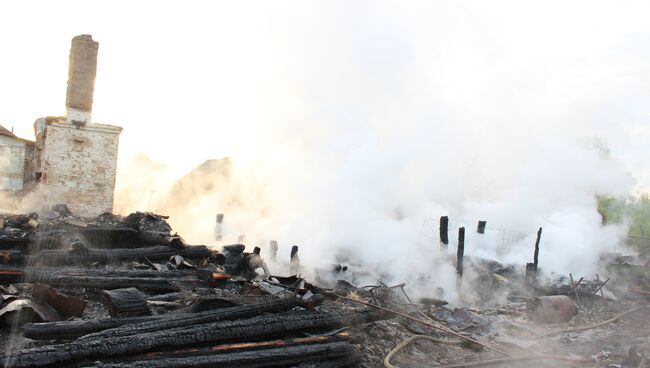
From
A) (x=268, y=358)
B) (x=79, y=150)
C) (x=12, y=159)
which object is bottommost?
(x=268, y=358)

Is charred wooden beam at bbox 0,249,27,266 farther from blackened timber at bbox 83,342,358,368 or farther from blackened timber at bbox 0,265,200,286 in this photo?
blackened timber at bbox 83,342,358,368

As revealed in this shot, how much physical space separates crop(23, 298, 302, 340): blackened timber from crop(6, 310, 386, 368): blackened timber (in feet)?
0.68

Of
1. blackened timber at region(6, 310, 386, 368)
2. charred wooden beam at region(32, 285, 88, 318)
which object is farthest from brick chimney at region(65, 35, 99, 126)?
blackened timber at region(6, 310, 386, 368)

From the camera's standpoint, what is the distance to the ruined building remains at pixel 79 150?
603 inches

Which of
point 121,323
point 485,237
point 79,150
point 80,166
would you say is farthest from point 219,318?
point 485,237

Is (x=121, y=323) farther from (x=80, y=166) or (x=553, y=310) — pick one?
(x=80, y=166)

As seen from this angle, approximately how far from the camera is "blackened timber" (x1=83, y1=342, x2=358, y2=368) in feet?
15.0

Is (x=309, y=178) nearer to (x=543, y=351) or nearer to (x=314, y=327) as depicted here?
(x=543, y=351)

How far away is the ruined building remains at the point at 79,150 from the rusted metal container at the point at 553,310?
14097 mm

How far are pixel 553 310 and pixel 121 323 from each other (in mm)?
10880

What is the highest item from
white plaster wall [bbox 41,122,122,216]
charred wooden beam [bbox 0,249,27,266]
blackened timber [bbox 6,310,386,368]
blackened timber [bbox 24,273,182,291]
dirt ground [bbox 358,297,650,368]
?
white plaster wall [bbox 41,122,122,216]

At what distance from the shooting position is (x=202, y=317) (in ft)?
18.7

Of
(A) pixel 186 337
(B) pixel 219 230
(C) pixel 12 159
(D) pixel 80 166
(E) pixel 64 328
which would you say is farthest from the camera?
(C) pixel 12 159

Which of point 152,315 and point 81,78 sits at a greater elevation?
point 81,78
